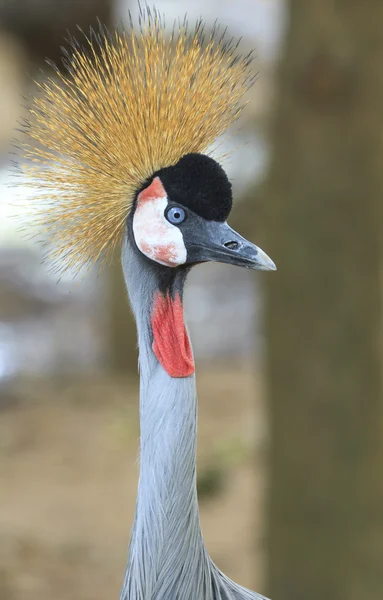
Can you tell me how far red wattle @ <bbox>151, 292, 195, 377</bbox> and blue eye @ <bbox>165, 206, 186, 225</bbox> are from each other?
0.10 metres

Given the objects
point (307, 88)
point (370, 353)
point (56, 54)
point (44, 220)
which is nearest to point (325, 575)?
point (370, 353)

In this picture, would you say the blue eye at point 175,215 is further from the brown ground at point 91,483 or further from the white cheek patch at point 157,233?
the brown ground at point 91,483

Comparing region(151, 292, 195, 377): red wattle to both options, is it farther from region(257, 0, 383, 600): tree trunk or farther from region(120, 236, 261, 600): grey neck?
region(257, 0, 383, 600): tree trunk

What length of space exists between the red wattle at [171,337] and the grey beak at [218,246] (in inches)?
2.9

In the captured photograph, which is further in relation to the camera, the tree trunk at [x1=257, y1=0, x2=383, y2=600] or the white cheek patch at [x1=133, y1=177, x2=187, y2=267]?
the tree trunk at [x1=257, y1=0, x2=383, y2=600]

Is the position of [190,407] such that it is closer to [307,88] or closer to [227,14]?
[307,88]

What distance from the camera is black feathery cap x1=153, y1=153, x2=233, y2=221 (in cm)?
101

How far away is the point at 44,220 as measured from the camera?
3.71ft

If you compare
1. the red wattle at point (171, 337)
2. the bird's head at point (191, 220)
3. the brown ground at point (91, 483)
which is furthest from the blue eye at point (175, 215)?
the brown ground at point (91, 483)

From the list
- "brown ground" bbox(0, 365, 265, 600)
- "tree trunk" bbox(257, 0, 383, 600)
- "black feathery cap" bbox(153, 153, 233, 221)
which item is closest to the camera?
"black feathery cap" bbox(153, 153, 233, 221)

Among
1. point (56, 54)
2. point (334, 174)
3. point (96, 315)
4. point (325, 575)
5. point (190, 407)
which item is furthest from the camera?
point (96, 315)

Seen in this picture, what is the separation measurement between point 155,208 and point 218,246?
0.10 m

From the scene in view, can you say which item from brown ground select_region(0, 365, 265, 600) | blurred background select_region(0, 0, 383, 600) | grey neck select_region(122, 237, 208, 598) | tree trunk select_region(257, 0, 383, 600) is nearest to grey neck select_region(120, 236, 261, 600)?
grey neck select_region(122, 237, 208, 598)

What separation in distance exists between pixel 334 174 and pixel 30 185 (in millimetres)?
1146
